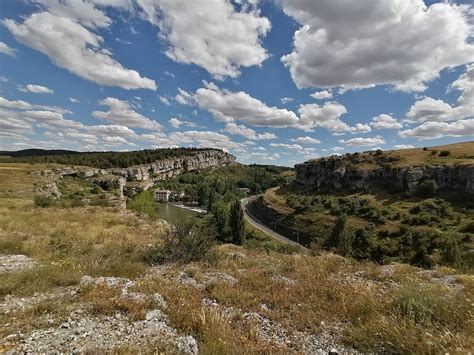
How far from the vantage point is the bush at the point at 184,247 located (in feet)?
33.9

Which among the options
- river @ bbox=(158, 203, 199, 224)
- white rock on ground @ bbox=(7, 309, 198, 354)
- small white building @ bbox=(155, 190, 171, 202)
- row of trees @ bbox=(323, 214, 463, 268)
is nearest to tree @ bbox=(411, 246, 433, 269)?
row of trees @ bbox=(323, 214, 463, 268)

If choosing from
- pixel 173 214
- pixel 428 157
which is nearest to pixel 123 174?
pixel 173 214

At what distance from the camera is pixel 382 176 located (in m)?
101

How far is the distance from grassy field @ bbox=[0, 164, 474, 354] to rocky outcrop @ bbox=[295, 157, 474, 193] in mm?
88231

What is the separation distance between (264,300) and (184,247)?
4946 millimetres

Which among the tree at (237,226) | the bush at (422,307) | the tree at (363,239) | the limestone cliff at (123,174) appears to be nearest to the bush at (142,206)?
the tree at (237,226)

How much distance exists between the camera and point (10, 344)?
13.5 ft

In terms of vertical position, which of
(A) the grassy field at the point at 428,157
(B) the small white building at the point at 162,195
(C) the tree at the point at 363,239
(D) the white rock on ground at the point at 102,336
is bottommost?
(B) the small white building at the point at 162,195

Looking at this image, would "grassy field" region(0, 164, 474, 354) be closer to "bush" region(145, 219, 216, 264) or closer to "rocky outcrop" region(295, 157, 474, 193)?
"bush" region(145, 219, 216, 264)

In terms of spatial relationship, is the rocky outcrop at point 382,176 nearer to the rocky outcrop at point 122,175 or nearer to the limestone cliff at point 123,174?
the rocky outcrop at point 122,175

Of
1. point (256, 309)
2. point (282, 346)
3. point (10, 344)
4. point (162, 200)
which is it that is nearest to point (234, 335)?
point (282, 346)

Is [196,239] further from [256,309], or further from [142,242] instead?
[256,309]

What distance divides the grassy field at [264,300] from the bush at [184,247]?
1.48 ft

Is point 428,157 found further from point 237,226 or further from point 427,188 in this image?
point 237,226
